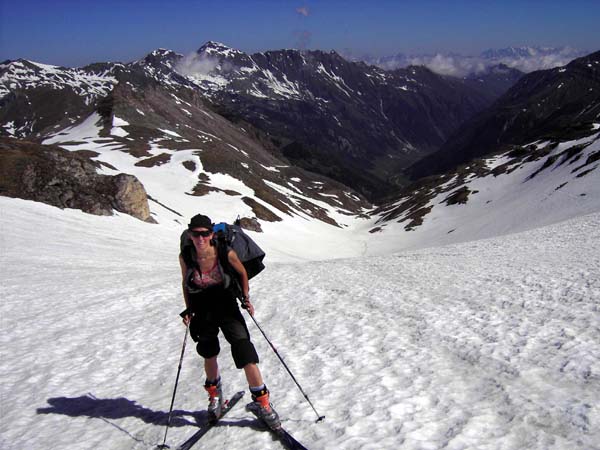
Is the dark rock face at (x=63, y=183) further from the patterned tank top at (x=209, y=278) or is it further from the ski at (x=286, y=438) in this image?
the ski at (x=286, y=438)

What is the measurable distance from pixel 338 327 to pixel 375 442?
250 inches

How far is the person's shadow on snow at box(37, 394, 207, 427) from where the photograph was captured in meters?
8.66

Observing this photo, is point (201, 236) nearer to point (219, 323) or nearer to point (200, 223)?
point (200, 223)

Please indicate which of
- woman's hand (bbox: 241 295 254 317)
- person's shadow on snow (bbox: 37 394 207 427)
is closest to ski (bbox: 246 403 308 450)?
person's shadow on snow (bbox: 37 394 207 427)

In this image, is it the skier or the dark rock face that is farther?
the dark rock face

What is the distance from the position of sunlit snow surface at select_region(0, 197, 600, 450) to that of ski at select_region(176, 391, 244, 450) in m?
0.19

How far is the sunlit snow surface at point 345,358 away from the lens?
771 cm

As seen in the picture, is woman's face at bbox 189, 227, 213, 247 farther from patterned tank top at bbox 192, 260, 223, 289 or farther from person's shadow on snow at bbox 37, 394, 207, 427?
person's shadow on snow at bbox 37, 394, 207, 427

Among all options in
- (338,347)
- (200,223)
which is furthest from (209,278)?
(338,347)

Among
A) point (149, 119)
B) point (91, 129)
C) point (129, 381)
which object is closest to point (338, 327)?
point (129, 381)

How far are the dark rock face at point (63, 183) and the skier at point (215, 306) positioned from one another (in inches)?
1590

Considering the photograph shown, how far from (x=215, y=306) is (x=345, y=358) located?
4.54 meters

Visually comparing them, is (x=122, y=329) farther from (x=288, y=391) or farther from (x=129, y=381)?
(x=288, y=391)

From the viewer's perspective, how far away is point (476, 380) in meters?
9.24
